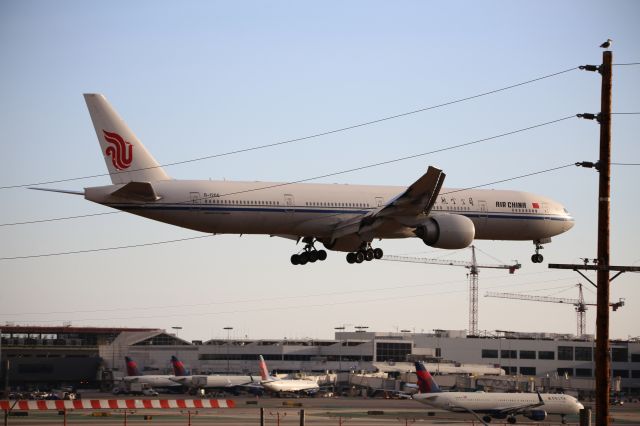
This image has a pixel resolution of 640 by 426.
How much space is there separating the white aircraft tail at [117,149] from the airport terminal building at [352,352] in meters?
81.2

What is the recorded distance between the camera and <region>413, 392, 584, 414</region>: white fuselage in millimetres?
79438

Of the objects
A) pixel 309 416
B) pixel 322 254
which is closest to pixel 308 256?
pixel 322 254

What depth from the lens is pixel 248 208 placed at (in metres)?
52.0

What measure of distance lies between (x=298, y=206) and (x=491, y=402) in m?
34.0

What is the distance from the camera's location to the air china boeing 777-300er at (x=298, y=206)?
51.1 metres

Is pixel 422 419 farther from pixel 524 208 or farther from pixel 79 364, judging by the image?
pixel 79 364

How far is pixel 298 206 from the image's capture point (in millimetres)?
53062

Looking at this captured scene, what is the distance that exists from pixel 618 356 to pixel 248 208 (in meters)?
107

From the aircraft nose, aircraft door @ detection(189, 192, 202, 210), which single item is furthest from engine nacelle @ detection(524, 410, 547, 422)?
aircraft door @ detection(189, 192, 202, 210)

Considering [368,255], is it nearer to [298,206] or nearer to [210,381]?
[298,206]

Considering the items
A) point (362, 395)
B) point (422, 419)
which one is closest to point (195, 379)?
point (362, 395)

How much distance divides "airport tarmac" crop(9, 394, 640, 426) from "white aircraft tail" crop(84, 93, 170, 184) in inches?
569

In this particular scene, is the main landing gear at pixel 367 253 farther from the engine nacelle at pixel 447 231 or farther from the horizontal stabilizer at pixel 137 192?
the horizontal stabilizer at pixel 137 192

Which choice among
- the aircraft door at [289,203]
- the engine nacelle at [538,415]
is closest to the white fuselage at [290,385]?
the engine nacelle at [538,415]
